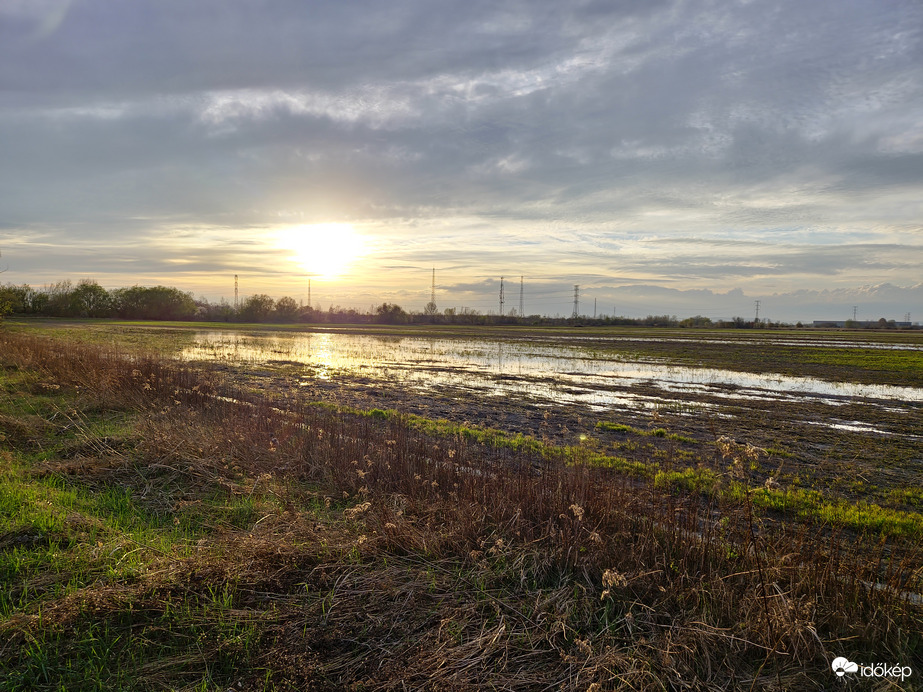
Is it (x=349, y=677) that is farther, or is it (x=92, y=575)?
(x=92, y=575)

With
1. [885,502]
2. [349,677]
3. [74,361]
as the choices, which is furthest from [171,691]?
[74,361]

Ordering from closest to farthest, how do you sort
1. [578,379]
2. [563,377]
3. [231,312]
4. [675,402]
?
[675,402]
[578,379]
[563,377]
[231,312]

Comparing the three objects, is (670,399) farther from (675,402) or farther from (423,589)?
(423,589)

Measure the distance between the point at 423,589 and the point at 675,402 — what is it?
50.4ft

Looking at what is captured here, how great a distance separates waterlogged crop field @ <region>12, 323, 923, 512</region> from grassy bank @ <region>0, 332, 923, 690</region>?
105 cm

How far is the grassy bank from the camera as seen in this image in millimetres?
3655

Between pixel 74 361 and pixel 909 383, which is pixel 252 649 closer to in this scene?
pixel 74 361

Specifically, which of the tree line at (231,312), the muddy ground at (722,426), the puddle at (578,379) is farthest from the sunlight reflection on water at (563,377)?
the tree line at (231,312)

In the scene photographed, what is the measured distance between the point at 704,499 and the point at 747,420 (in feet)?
26.8

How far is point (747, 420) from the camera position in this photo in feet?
48.4

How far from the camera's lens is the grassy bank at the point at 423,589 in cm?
365

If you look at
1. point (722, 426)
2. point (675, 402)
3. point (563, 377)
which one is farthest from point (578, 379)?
point (722, 426)

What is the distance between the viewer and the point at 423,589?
4.61m

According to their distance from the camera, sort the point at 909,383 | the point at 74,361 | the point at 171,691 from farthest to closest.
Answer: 1. the point at 909,383
2. the point at 74,361
3. the point at 171,691
